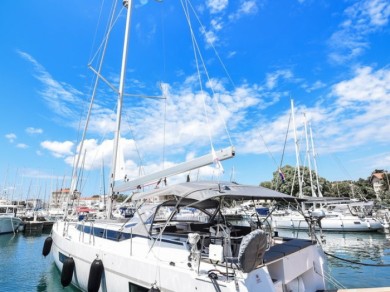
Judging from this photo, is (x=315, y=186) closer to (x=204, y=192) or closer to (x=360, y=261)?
(x=360, y=261)

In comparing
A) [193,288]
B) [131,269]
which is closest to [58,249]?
[131,269]

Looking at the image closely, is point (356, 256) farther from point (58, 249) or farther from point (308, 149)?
point (308, 149)

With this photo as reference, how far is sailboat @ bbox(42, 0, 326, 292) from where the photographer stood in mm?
4188

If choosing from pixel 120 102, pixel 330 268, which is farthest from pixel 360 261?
pixel 120 102

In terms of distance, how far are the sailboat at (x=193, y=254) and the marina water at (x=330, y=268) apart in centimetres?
170

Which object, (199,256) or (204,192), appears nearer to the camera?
(199,256)

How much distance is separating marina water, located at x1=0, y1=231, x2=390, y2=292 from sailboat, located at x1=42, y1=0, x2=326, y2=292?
1702mm

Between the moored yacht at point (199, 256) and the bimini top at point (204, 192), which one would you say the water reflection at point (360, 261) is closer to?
the moored yacht at point (199, 256)

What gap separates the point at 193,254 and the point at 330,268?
1000 centimetres

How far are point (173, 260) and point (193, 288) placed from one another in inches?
40.7

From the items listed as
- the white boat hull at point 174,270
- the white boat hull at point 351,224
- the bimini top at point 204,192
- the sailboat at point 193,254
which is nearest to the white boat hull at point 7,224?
the sailboat at point 193,254

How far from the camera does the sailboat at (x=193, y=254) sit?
4188mm

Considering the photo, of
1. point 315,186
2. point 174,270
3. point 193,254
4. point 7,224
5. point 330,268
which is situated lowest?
point 330,268

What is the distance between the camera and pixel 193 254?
4.71m
